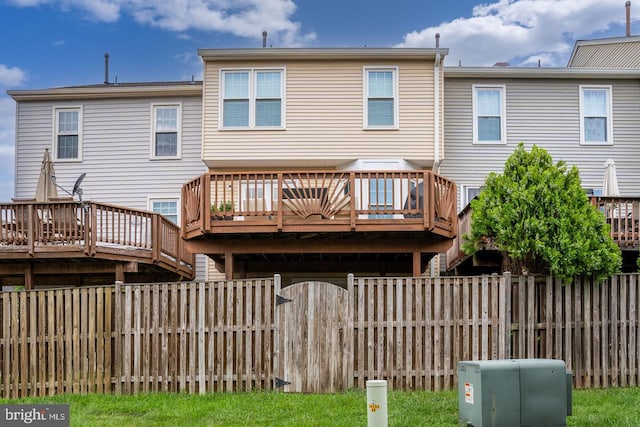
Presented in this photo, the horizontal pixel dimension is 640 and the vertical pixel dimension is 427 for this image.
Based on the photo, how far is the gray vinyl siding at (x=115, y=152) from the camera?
1847 centimetres

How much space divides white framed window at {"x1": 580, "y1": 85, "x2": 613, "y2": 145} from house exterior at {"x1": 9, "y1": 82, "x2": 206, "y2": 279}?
34.3 feet

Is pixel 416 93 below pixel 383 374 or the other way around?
the other way around

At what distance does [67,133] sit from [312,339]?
456 inches

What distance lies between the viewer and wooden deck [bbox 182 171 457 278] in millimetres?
12922

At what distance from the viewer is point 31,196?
18578mm

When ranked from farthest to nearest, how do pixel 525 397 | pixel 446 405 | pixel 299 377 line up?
pixel 299 377
pixel 446 405
pixel 525 397

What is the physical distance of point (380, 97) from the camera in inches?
676

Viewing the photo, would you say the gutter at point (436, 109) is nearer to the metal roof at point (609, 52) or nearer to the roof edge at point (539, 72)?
the roof edge at point (539, 72)

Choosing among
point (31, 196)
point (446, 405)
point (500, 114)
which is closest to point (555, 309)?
point (446, 405)

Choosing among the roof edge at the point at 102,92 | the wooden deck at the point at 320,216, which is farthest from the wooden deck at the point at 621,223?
the roof edge at the point at 102,92

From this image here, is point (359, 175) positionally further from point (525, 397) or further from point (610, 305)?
point (525, 397)

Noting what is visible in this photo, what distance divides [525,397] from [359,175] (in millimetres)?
6184

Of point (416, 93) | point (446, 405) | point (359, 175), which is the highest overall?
point (416, 93)

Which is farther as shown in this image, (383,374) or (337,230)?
(337,230)
